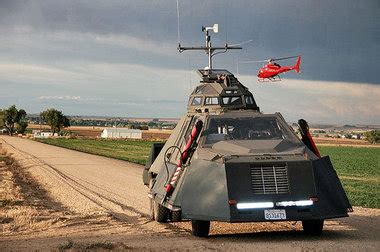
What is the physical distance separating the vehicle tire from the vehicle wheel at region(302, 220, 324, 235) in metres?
1.99

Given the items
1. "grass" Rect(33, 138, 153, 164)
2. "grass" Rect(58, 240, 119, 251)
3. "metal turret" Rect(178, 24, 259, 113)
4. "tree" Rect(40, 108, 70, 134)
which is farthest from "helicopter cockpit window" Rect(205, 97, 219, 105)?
"tree" Rect(40, 108, 70, 134)

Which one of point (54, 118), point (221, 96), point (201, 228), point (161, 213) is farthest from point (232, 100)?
point (54, 118)

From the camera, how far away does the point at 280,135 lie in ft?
40.7

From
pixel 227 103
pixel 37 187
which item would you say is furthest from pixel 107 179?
pixel 227 103

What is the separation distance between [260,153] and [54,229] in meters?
4.69

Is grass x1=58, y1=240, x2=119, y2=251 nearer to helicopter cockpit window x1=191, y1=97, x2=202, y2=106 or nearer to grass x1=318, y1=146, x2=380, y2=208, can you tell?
helicopter cockpit window x1=191, y1=97, x2=202, y2=106

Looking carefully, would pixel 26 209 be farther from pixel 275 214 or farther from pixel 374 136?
pixel 374 136

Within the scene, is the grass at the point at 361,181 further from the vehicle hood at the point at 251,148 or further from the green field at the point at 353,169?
the vehicle hood at the point at 251,148

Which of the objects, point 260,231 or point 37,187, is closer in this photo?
point 260,231

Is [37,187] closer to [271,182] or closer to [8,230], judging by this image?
[8,230]

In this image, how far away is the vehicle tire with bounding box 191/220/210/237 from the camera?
36.7 feet

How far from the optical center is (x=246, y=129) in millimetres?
12469

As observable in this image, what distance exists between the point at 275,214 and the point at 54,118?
18762 centimetres

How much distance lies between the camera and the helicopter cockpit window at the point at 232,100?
14.3 metres
